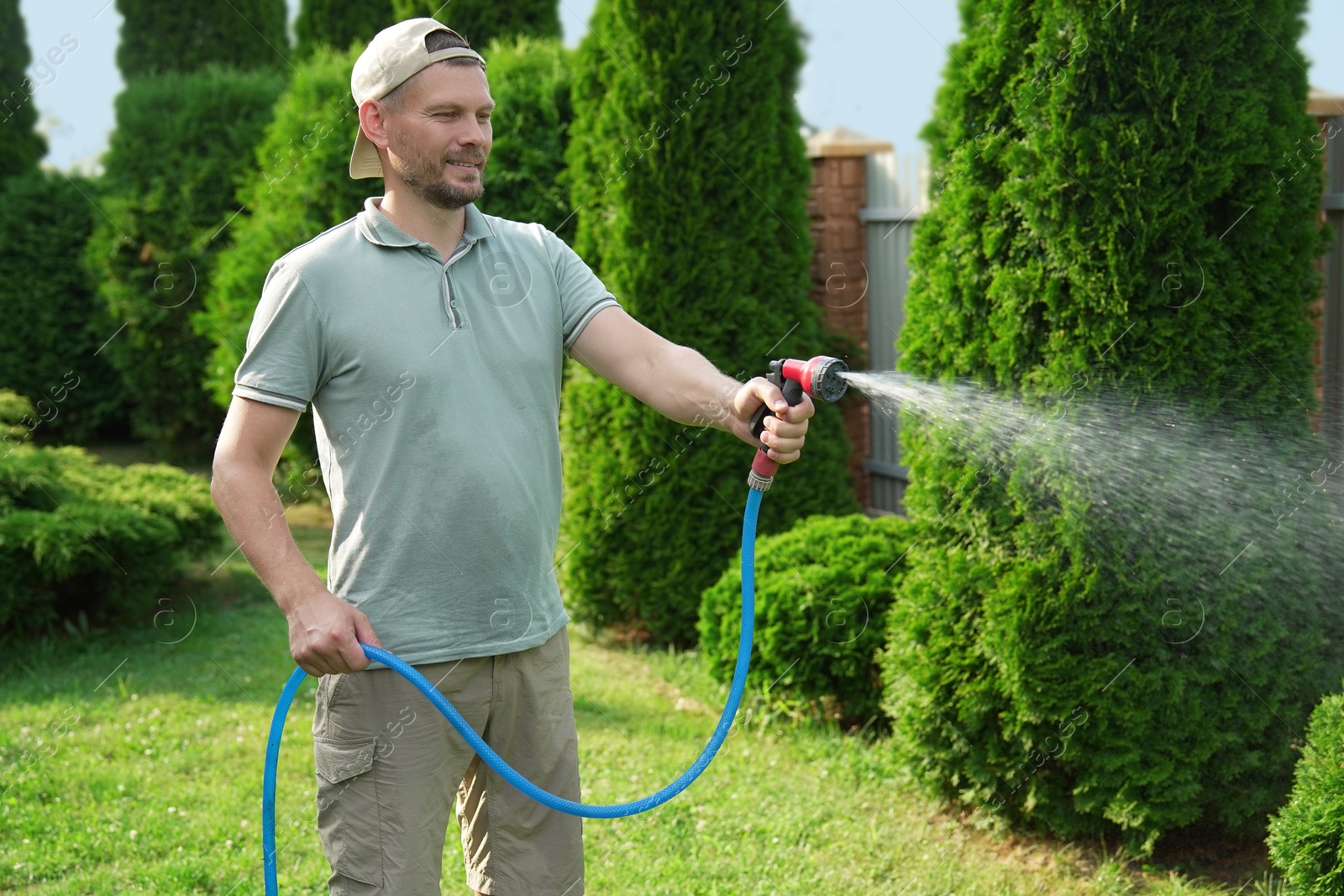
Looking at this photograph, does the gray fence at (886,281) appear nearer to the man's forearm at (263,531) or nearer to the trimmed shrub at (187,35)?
the man's forearm at (263,531)

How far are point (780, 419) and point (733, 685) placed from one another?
61 centimetres

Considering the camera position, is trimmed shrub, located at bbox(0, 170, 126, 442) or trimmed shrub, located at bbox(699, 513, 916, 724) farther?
trimmed shrub, located at bbox(0, 170, 126, 442)

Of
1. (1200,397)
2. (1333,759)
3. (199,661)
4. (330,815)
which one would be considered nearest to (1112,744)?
(1333,759)

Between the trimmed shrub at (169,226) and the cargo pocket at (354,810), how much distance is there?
8962mm

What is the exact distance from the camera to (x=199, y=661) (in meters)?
6.40

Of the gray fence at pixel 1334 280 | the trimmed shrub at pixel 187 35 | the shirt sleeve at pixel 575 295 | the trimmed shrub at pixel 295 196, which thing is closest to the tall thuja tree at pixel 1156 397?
the gray fence at pixel 1334 280

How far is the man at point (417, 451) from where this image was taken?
8.02 feet

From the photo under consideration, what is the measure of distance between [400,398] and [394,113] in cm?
60

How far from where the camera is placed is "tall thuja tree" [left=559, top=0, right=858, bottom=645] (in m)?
5.97

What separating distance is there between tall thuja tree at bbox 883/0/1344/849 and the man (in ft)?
5.06

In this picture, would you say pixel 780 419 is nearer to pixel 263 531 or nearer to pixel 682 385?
pixel 682 385

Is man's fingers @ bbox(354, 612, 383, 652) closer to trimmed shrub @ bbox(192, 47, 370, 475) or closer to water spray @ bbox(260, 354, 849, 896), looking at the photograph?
water spray @ bbox(260, 354, 849, 896)

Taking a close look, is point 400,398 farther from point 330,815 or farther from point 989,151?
point 989,151

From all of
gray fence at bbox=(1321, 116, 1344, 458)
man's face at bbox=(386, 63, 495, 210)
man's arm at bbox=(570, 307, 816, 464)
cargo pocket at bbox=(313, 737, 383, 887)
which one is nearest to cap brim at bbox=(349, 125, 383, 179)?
man's face at bbox=(386, 63, 495, 210)
